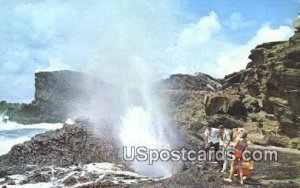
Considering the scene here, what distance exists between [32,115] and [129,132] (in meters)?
70.4

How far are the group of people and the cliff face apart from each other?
61.2 metres

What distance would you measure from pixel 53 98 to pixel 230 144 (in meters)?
77.0

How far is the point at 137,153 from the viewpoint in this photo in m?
22.3

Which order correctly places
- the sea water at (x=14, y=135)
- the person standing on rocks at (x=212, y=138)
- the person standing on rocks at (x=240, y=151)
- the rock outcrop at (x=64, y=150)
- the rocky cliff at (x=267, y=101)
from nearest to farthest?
1. the person standing on rocks at (x=240, y=151)
2. the person standing on rocks at (x=212, y=138)
3. the rock outcrop at (x=64, y=150)
4. the rocky cliff at (x=267, y=101)
5. the sea water at (x=14, y=135)

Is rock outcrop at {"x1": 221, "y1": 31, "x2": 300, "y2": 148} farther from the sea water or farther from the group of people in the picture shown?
the sea water

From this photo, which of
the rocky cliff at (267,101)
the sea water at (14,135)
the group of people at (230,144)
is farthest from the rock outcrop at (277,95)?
the sea water at (14,135)

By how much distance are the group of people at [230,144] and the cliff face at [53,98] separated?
6123cm

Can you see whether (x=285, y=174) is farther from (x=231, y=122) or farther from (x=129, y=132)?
(x=231, y=122)

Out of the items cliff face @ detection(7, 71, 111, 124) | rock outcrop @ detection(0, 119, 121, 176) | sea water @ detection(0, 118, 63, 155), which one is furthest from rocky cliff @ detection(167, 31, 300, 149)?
cliff face @ detection(7, 71, 111, 124)

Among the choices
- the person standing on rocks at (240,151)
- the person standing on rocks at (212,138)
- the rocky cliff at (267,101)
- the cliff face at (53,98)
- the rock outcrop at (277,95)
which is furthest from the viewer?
the cliff face at (53,98)

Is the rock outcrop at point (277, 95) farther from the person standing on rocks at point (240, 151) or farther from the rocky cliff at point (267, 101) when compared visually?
the person standing on rocks at point (240, 151)

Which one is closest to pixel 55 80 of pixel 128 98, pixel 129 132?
pixel 128 98

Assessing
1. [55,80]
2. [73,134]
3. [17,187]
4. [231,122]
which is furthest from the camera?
[55,80]

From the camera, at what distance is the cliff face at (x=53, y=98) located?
84.3 metres
